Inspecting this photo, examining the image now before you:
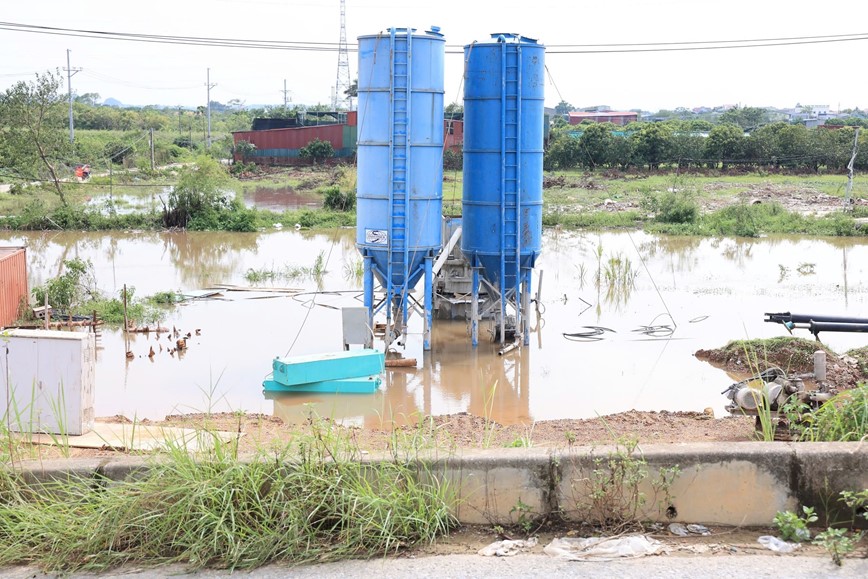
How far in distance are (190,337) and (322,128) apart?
45.8 meters

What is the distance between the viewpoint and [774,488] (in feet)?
18.1

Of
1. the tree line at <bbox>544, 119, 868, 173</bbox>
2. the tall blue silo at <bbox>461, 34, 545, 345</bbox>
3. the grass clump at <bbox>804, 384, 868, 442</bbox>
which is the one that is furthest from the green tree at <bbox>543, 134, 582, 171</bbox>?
the grass clump at <bbox>804, 384, 868, 442</bbox>

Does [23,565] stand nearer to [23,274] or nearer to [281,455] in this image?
[281,455]

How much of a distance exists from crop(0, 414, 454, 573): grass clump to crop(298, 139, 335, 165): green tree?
56701mm

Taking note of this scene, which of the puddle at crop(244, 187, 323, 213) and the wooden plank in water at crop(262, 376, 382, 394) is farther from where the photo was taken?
the puddle at crop(244, 187, 323, 213)

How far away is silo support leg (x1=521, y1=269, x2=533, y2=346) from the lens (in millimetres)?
17297

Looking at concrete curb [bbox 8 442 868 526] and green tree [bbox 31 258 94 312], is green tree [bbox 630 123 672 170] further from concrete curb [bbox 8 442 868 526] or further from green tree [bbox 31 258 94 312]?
concrete curb [bbox 8 442 868 526]

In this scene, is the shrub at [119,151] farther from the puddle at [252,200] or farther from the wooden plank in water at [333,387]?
the wooden plank in water at [333,387]

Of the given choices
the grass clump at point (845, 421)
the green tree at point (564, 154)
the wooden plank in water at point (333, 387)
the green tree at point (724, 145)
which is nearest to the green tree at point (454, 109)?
the wooden plank in water at point (333, 387)

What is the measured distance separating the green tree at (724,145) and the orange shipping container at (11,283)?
161 ft

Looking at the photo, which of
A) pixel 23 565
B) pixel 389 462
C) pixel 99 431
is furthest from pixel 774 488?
pixel 99 431

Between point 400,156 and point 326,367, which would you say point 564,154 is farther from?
point 326,367

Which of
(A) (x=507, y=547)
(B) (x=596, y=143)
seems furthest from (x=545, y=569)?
(B) (x=596, y=143)

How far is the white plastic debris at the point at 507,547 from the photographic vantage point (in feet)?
16.8
